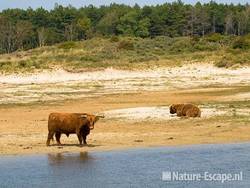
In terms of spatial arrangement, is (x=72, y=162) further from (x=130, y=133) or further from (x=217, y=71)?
(x=217, y=71)

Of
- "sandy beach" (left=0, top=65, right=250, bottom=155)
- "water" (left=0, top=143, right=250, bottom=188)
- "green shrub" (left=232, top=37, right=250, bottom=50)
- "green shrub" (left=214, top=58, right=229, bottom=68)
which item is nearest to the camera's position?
"water" (left=0, top=143, right=250, bottom=188)

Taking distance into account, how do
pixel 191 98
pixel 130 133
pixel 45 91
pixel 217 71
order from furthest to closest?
1. pixel 217 71
2. pixel 45 91
3. pixel 191 98
4. pixel 130 133

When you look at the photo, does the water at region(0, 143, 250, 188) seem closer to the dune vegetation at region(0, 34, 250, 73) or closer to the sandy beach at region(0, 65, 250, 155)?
the sandy beach at region(0, 65, 250, 155)

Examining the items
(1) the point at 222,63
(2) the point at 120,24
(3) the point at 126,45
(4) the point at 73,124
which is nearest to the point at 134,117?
(4) the point at 73,124

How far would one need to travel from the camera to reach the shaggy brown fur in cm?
2341

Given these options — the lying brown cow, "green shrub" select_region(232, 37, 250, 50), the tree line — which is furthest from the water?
the tree line

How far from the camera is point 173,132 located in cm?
2062

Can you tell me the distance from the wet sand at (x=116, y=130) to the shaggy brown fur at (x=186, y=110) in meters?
0.44

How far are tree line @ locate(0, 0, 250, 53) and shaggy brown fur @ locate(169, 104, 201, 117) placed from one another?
73.8 m

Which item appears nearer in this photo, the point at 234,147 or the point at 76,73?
the point at 234,147

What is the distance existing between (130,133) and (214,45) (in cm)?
4620

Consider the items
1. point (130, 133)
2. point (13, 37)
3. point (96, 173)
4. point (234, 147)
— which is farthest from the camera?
point (13, 37)

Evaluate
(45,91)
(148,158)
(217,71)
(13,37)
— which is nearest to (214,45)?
(217,71)

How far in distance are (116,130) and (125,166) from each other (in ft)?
20.6
